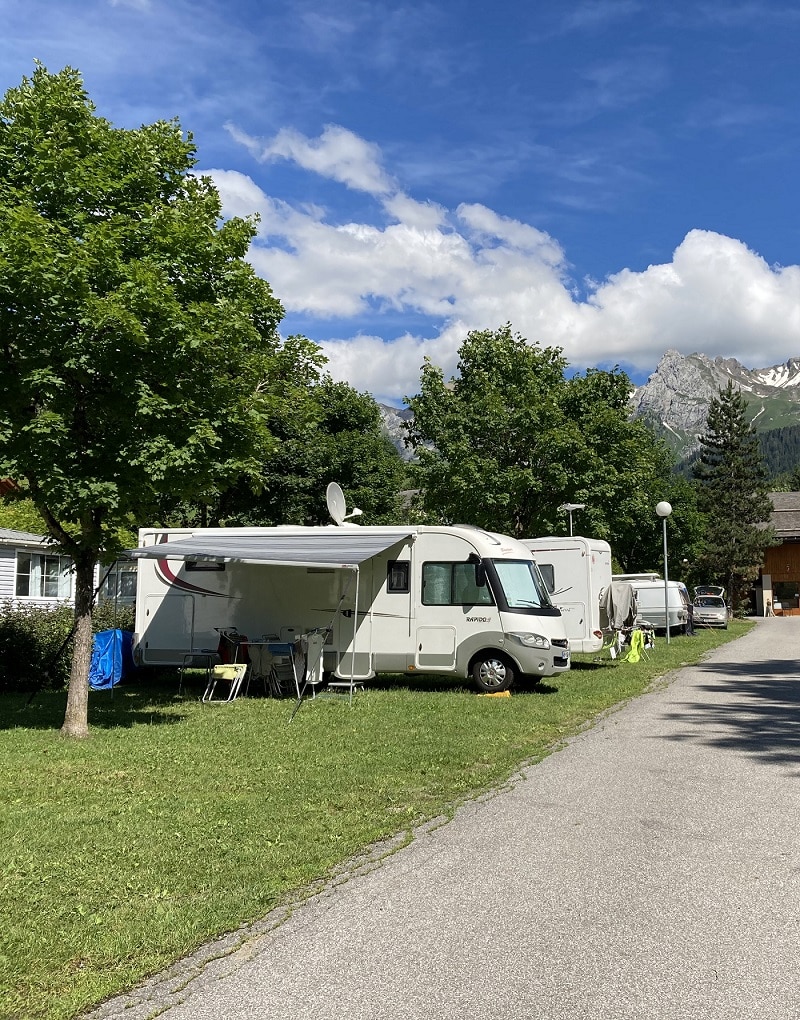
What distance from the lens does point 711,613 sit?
35.9 meters

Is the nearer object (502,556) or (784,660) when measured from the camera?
(502,556)

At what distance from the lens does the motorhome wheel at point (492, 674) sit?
13695 millimetres

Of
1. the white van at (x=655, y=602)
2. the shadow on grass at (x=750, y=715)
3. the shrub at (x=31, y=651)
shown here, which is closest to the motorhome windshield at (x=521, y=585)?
the shadow on grass at (x=750, y=715)

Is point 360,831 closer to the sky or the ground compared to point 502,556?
closer to the ground

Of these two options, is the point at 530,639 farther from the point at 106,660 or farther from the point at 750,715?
the point at 106,660

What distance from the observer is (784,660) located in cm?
2034

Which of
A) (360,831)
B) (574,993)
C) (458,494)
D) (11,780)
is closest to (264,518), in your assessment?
Result: (458,494)

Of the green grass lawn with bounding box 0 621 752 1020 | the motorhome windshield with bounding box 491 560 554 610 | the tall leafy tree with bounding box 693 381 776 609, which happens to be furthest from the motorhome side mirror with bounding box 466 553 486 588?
the tall leafy tree with bounding box 693 381 776 609

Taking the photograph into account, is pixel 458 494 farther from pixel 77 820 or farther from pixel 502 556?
pixel 77 820

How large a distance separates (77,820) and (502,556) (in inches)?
349

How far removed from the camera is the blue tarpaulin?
15.1 meters

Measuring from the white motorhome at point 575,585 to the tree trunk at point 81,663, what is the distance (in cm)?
932

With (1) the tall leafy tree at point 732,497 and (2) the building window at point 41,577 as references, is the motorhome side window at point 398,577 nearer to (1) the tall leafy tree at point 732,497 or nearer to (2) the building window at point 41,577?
(2) the building window at point 41,577

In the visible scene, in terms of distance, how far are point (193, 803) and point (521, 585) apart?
8.22 metres
